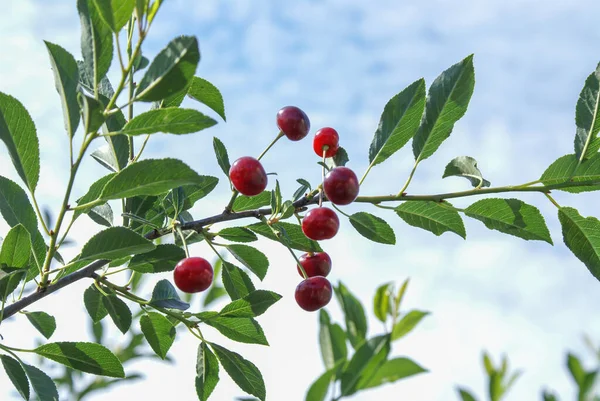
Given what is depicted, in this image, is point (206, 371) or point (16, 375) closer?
point (16, 375)

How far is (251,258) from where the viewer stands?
2.11 meters

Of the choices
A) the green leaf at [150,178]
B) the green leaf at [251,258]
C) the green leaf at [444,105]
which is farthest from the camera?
the green leaf at [251,258]

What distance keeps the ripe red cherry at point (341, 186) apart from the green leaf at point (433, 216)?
0.22 metres

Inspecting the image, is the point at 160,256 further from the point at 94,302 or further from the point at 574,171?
the point at 574,171

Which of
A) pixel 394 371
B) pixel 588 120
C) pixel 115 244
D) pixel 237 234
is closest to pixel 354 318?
pixel 394 371

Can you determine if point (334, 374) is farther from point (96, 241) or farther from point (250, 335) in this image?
point (96, 241)

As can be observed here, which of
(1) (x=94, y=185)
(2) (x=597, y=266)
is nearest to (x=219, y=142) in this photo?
(1) (x=94, y=185)

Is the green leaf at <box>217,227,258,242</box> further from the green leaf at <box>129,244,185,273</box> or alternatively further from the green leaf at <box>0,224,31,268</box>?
the green leaf at <box>0,224,31,268</box>

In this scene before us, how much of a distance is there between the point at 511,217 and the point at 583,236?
200 mm

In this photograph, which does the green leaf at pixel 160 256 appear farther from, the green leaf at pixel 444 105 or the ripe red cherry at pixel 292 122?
the green leaf at pixel 444 105

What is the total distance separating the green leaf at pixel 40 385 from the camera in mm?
1937

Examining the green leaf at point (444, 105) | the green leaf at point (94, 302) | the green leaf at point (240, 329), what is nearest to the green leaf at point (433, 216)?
the green leaf at point (444, 105)

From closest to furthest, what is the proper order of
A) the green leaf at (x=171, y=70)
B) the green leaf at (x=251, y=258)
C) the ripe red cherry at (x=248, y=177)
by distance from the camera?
1. the green leaf at (x=171, y=70)
2. the ripe red cherry at (x=248, y=177)
3. the green leaf at (x=251, y=258)

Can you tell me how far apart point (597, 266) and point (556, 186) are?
0.23 meters
